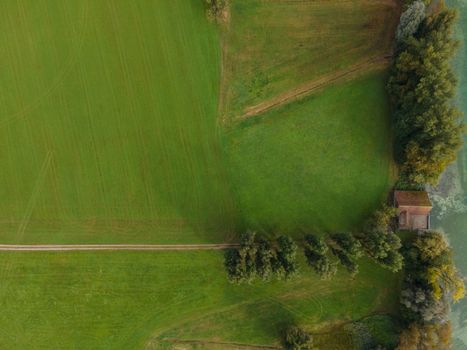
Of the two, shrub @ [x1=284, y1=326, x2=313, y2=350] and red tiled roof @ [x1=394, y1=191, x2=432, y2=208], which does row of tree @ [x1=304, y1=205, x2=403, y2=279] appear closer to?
red tiled roof @ [x1=394, y1=191, x2=432, y2=208]

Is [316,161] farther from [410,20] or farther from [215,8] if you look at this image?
[215,8]

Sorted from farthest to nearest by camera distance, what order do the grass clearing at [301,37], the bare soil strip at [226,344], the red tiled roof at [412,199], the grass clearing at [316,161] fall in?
the grass clearing at [301,37]
the grass clearing at [316,161]
the bare soil strip at [226,344]
the red tiled roof at [412,199]

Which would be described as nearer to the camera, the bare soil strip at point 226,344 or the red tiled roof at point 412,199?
the red tiled roof at point 412,199

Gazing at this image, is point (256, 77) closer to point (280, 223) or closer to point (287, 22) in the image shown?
point (287, 22)

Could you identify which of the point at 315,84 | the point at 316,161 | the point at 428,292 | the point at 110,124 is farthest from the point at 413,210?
the point at 110,124

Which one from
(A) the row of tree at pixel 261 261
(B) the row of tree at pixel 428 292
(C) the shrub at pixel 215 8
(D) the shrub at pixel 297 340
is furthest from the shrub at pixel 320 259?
(C) the shrub at pixel 215 8

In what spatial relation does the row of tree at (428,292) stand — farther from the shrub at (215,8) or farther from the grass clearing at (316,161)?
the shrub at (215,8)
